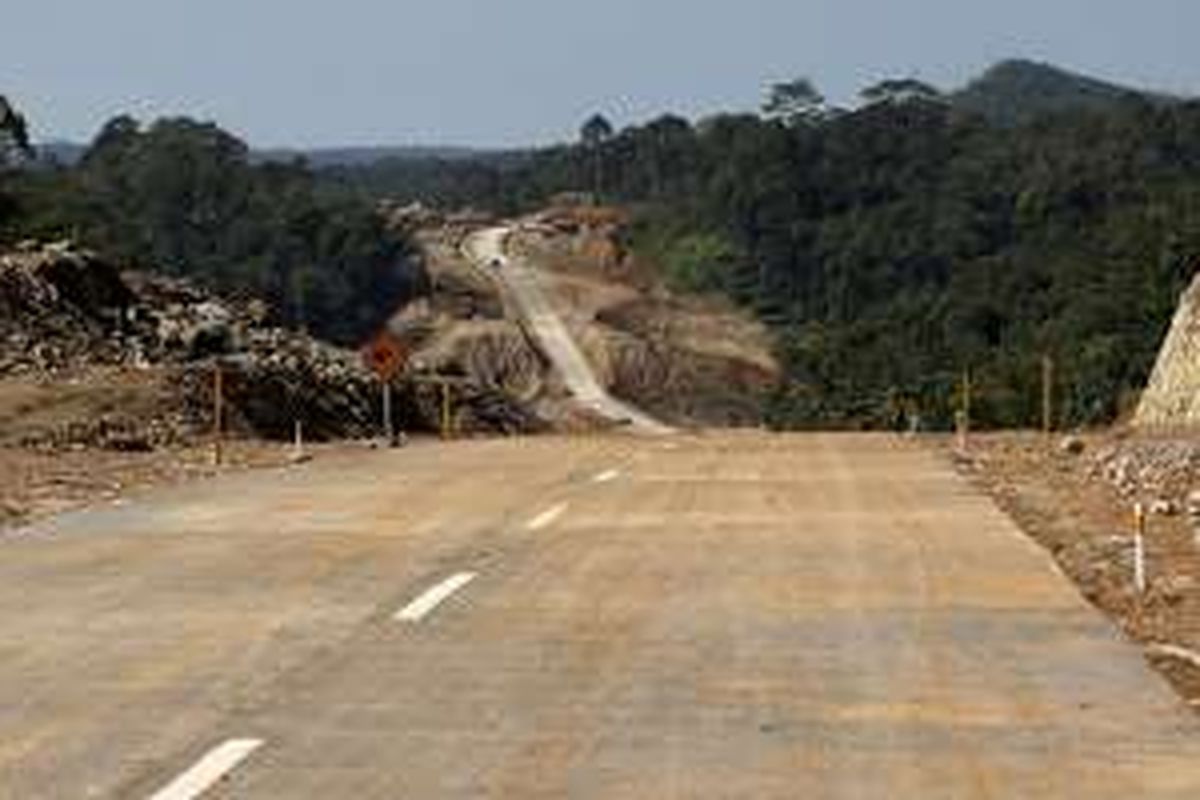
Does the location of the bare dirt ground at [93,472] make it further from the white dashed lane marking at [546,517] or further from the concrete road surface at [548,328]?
the concrete road surface at [548,328]

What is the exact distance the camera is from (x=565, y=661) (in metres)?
13.1

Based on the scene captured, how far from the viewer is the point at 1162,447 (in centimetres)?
2873

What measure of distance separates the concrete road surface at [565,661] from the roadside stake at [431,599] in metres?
0.04

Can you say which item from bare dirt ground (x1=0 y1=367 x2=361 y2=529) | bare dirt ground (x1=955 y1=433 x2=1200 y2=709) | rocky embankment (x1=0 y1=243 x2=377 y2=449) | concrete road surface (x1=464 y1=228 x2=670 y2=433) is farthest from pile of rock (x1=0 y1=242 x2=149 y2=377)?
concrete road surface (x1=464 y1=228 x2=670 y2=433)

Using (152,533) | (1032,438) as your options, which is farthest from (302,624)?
(1032,438)

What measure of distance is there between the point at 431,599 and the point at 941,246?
450 feet

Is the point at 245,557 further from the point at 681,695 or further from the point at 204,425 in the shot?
the point at 204,425

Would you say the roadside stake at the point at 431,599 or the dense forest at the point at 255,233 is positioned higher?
the dense forest at the point at 255,233

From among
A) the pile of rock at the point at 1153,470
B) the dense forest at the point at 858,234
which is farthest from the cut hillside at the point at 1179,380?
the dense forest at the point at 858,234

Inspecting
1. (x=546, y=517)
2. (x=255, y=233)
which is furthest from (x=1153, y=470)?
(x=255, y=233)

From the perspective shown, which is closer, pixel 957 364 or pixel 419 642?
pixel 419 642

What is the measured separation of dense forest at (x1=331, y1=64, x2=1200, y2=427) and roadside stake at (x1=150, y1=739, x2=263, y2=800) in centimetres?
5401

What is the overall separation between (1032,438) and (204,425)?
12560mm

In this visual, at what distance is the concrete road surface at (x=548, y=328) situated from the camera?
402ft
